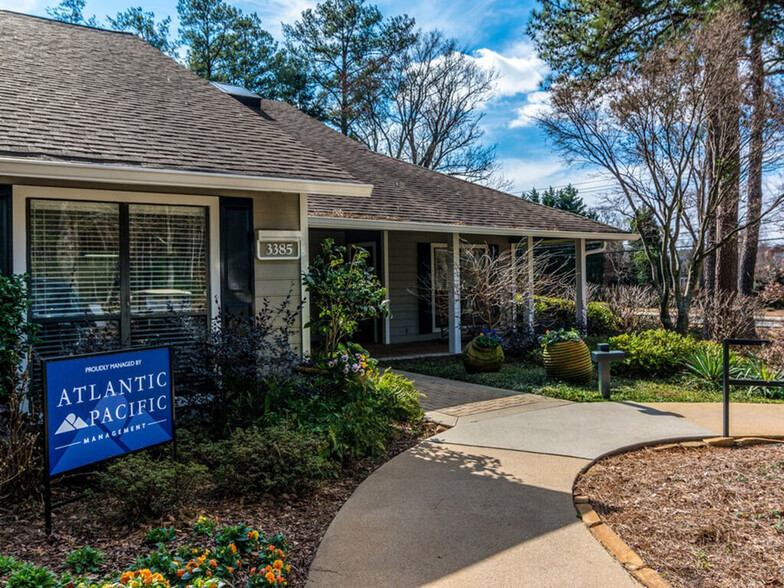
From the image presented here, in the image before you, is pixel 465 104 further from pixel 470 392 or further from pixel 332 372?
pixel 332 372

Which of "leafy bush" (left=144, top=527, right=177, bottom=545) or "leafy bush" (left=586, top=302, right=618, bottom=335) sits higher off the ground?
"leafy bush" (left=586, top=302, right=618, bottom=335)

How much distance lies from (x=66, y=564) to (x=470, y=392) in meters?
5.58

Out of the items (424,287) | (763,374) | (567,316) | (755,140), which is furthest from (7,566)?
(567,316)

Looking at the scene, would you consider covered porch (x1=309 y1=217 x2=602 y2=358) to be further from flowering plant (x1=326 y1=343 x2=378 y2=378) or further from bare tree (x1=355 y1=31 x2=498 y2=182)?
bare tree (x1=355 y1=31 x2=498 y2=182)

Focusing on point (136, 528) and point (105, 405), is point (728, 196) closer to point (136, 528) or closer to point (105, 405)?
point (105, 405)

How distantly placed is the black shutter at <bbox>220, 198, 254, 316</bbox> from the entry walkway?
7.81 ft

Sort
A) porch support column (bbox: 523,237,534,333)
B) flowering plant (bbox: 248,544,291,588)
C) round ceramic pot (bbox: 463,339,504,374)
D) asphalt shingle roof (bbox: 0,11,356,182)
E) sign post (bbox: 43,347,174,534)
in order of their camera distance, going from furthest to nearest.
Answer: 1. porch support column (bbox: 523,237,534,333)
2. round ceramic pot (bbox: 463,339,504,374)
3. asphalt shingle roof (bbox: 0,11,356,182)
4. sign post (bbox: 43,347,174,534)
5. flowering plant (bbox: 248,544,291,588)

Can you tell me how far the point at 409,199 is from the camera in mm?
11812

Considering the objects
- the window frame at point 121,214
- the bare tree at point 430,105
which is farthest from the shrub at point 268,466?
the bare tree at point 430,105

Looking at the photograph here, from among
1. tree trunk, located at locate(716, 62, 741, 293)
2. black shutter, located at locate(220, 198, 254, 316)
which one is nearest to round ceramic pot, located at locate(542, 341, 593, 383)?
black shutter, located at locate(220, 198, 254, 316)

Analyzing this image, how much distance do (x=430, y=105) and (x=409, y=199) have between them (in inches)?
672

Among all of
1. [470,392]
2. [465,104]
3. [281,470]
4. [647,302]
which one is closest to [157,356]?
[281,470]

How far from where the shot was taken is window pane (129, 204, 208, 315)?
5707mm

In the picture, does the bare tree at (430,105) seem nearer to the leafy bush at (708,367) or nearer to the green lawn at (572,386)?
the green lawn at (572,386)
